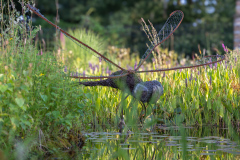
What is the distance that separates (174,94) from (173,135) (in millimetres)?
1263

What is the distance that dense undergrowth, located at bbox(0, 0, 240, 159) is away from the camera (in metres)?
2.95

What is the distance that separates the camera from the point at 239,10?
11836 millimetres

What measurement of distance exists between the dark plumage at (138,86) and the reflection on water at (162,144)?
476 millimetres

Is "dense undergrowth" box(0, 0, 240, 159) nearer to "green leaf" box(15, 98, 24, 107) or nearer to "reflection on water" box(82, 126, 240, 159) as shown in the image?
"green leaf" box(15, 98, 24, 107)

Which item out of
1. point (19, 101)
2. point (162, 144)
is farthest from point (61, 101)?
point (162, 144)

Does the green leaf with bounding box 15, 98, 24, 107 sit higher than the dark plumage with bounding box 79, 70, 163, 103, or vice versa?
the dark plumage with bounding box 79, 70, 163, 103

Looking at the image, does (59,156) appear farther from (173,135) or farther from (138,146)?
(173,135)

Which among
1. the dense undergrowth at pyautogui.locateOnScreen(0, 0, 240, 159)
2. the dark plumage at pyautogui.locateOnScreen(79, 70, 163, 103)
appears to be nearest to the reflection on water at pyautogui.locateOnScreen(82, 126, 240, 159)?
the dense undergrowth at pyautogui.locateOnScreen(0, 0, 240, 159)

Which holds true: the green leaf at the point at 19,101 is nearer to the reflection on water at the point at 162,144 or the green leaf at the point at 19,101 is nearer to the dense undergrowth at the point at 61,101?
the dense undergrowth at the point at 61,101

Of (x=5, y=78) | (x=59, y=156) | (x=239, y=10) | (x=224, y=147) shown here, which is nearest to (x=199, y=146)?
(x=224, y=147)

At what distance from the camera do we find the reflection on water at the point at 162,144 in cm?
310

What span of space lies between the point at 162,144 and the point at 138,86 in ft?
2.48

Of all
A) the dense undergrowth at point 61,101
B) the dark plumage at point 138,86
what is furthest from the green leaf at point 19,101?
the dark plumage at point 138,86

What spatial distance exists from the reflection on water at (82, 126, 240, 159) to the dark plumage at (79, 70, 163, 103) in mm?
476
